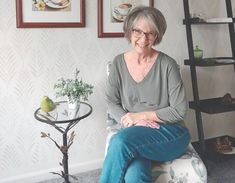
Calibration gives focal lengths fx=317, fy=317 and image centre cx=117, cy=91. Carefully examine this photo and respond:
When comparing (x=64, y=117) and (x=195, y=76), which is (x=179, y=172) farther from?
(x=195, y=76)

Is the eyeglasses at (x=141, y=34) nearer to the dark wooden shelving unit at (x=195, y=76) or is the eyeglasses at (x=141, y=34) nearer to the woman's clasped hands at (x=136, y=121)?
the woman's clasped hands at (x=136, y=121)

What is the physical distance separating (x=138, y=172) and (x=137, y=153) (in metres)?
0.09

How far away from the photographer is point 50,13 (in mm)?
2023

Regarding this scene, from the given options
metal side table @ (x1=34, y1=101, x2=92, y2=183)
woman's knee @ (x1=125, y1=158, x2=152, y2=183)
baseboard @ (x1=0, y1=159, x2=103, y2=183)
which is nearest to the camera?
woman's knee @ (x1=125, y1=158, x2=152, y2=183)

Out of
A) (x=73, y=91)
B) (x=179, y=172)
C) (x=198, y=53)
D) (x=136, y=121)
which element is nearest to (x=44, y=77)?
(x=73, y=91)

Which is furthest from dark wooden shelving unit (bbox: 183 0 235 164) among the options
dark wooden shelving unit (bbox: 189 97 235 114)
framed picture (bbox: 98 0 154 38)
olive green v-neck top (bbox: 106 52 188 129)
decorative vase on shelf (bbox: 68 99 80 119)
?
decorative vase on shelf (bbox: 68 99 80 119)

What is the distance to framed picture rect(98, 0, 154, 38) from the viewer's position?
2.18m

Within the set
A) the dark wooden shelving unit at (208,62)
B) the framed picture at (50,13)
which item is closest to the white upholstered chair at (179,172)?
the dark wooden shelving unit at (208,62)

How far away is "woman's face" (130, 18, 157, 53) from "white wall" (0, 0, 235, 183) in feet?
1.79

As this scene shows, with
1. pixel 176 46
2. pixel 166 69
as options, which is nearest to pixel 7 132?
pixel 166 69

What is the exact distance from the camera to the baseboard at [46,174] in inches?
83.9

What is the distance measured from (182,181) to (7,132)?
1163mm

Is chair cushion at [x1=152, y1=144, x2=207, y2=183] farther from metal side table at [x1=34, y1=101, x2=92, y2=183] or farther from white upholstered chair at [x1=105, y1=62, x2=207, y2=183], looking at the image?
metal side table at [x1=34, y1=101, x2=92, y2=183]

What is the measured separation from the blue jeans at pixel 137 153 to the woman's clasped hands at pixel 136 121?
5 centimetres
